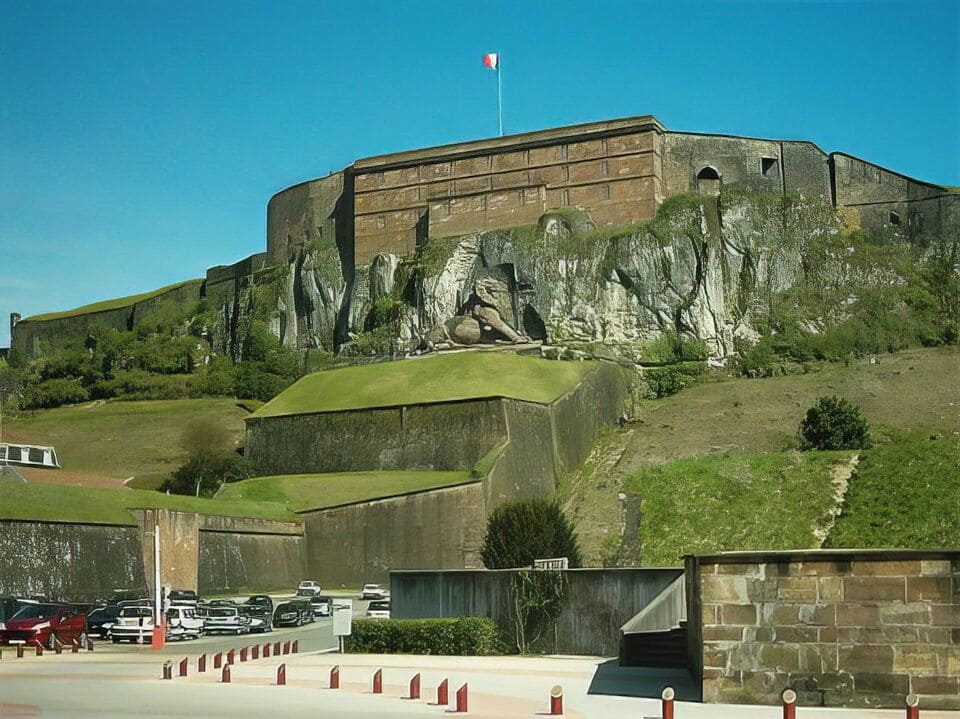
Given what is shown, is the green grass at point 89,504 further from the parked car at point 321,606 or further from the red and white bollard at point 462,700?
the red and white bollard at point 462,700

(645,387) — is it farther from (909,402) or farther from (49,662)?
(49,662)

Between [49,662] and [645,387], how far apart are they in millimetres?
45649

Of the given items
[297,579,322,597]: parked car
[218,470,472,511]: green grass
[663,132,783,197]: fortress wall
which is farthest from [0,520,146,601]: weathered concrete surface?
[663,132,783,197]: fortress wall

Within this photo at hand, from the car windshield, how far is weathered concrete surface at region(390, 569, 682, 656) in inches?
365

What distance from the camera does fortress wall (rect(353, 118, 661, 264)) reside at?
76.6 m

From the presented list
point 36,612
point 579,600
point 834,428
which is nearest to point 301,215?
point 834,428

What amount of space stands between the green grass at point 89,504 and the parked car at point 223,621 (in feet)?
31.1

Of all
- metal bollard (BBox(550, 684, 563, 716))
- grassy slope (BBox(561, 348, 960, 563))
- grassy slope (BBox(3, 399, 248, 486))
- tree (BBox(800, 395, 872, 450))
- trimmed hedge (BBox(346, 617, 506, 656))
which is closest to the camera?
metal bollard (BBox(550, 684, 563, 716))

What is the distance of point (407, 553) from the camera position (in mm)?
49719

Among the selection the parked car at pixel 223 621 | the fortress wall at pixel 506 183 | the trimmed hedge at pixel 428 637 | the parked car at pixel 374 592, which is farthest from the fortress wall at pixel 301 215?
the trimmed hedge at pixel 428 637

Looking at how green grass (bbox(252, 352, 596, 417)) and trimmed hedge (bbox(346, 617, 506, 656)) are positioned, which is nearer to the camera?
trimmed hedge (bbox(346, 617, 506, 656))

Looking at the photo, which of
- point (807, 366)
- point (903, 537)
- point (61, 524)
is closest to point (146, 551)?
point (61, 524)

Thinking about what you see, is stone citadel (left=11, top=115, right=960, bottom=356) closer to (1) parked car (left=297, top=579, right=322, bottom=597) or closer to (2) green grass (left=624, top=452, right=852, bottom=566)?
(2) green grass (left=624, top=452, right=852, bottom=566)

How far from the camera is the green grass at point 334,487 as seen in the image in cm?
5172
